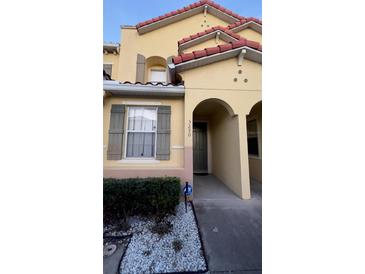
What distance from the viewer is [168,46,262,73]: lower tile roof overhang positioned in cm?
438

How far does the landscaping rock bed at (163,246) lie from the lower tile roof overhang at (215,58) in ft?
13.1

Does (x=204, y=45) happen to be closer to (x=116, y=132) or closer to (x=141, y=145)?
(x=141, y=145)

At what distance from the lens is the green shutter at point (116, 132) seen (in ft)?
14.5

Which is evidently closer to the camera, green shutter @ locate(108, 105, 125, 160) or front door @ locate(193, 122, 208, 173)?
green shutter @ locate(108, 105, 125, 160)

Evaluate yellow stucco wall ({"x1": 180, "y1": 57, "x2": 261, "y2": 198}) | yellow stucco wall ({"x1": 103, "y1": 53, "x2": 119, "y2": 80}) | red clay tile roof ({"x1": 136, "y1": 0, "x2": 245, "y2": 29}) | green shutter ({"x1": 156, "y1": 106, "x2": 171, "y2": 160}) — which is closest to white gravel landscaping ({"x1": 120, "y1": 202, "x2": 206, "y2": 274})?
green shutter ({"x1": 156, "y1": 106, "x2": 171, "y2": 160})

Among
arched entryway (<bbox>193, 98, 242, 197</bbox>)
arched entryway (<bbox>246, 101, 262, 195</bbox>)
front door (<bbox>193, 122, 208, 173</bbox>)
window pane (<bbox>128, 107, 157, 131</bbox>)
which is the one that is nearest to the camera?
window pane (<bbox>128, 107, 157, 131</bbox>)

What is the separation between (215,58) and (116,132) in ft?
12.0

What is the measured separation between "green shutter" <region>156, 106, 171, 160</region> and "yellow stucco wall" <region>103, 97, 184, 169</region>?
0.12 meters

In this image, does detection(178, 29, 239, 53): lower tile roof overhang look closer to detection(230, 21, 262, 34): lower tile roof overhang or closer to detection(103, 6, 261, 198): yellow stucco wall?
detection(230, 21, 262, 34): lower tile roof overhang

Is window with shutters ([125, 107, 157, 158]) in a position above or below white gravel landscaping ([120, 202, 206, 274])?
above
